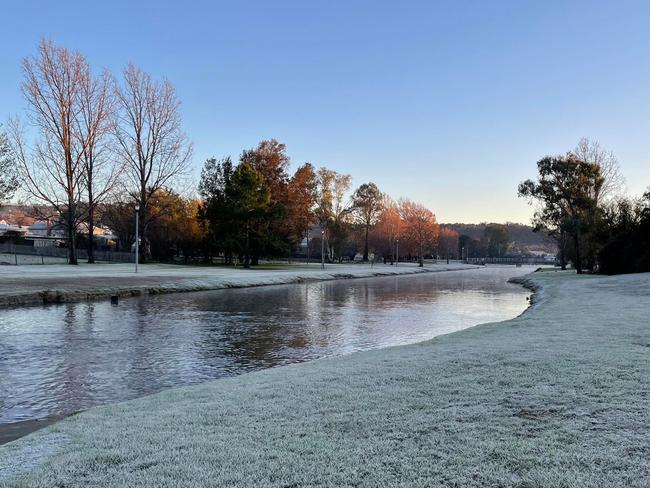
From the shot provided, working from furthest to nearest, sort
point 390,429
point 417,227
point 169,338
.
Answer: point 417,227, point 169,338, point 390,429

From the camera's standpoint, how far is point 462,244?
154 meters

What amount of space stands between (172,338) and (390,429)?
34.8ft

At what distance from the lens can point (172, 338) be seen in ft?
46.3

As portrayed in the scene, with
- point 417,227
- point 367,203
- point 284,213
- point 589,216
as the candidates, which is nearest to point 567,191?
point 589,216

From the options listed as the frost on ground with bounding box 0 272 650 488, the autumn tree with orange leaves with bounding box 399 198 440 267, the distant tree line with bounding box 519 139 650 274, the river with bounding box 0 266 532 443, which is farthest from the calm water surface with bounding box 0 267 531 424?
the autumn tree with orange leaves with bounding box 399 198 440 267

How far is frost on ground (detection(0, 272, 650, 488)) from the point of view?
3.82 m

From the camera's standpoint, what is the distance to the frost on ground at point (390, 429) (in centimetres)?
382

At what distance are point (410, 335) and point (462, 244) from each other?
Result: 144 metres

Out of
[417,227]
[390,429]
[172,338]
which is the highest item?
[417,227]

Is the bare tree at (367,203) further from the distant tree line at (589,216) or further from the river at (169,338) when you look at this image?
the river at (169,338)

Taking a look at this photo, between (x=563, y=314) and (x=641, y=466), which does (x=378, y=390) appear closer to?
(x=641, y=466)

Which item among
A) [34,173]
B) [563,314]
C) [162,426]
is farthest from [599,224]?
[34,173]

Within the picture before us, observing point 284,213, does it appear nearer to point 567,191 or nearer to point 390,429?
point 567,191

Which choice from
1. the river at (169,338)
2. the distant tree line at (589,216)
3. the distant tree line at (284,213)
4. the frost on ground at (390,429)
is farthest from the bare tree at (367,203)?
the frost on ground at (390,429)
